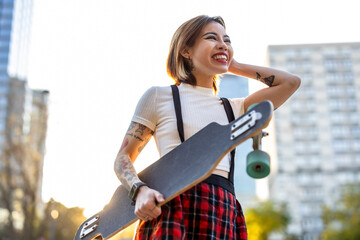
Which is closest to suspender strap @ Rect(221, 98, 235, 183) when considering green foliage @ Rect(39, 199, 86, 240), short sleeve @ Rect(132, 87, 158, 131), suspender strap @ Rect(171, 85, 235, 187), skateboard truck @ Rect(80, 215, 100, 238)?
suspender strap @ Rect(171, 85, 235, 187)

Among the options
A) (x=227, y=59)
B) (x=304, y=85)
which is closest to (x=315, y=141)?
(x=304, y=85)

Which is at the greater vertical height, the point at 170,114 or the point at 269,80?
the point at 269,80

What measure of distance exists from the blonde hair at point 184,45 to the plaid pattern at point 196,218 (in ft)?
2.22

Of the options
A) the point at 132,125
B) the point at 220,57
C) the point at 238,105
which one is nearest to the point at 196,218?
the point at 132,125

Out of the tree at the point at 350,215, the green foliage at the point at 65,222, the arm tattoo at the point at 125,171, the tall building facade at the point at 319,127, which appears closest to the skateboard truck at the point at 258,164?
the arm tattoo at the point at 125,171

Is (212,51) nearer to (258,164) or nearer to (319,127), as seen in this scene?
(258,164)

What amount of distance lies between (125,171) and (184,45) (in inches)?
30.5

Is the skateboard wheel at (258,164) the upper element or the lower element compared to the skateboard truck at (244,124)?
lower

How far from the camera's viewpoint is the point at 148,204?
6.41 ft

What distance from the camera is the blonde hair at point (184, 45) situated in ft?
8.12

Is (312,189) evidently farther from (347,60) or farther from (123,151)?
(123,151)

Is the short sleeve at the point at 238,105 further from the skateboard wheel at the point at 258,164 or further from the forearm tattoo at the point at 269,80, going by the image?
the skateboard wheel at the point at 258,164

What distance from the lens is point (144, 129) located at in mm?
2328

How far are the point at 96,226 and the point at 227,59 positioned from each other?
1108mm
